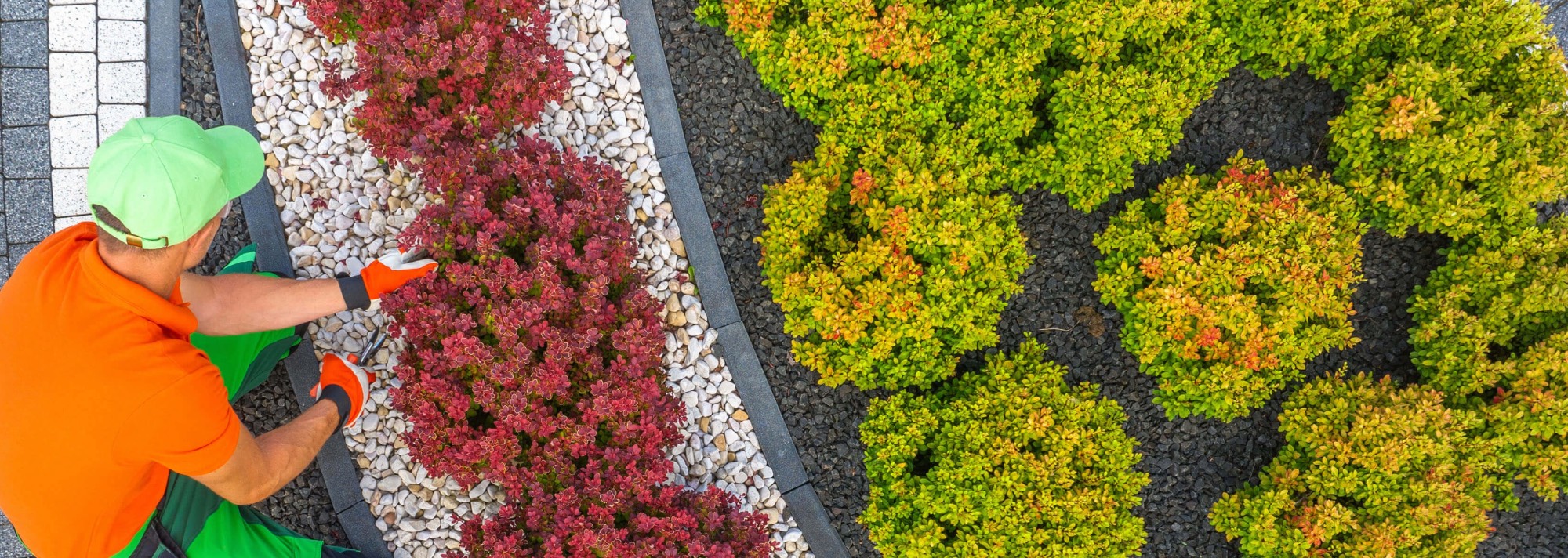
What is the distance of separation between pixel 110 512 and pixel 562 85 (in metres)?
2.21

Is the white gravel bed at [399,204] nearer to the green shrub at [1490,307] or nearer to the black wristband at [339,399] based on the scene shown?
the black wristband at [339,399]

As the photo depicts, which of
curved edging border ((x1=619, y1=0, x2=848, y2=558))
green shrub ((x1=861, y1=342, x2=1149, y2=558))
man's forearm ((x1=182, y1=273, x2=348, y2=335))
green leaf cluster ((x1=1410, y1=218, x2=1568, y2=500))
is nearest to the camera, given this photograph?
man's forearm ((x1=182, y1=273, x2=348, y2=335))

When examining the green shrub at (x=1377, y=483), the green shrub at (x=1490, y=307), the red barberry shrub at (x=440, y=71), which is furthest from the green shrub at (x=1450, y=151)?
the red barberry shrub at (x=440, y=71)

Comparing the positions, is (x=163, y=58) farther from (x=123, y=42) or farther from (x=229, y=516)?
(x=229, y=516)

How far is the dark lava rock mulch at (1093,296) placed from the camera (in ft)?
12.5

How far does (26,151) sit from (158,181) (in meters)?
2.05

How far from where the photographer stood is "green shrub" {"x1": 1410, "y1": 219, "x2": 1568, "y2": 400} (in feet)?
11.3

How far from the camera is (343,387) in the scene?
321cm

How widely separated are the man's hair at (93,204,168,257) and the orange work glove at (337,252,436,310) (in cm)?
82

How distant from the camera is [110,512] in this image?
8.63 ft

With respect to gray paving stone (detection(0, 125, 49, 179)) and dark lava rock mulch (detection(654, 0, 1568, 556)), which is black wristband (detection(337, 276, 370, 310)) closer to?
dark lava rock mulch (detection(654, 0, 1568, 556))

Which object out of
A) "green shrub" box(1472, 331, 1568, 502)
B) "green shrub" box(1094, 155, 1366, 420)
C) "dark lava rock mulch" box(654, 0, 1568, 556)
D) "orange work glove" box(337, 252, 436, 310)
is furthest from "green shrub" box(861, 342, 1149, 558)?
"orange work glove" box(337, 252, 436, 310)

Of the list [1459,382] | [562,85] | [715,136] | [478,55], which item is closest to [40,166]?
[478,55]

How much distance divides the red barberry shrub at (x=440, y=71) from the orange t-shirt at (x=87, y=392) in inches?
42.4
